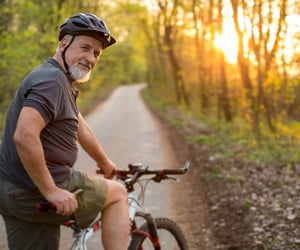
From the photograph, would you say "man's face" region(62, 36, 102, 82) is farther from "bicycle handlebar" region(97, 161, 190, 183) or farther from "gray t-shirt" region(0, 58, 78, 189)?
"bicycle handlebar" region(97, 161, 190, 183)

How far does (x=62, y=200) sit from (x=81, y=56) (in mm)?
872

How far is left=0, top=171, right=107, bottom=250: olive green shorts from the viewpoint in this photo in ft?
8.57

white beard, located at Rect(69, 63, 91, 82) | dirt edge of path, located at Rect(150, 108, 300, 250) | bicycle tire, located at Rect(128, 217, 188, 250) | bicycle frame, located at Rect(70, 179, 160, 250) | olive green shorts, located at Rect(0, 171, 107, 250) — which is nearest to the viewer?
olive green shorts, located at Rect(0, 171, 107, 250)

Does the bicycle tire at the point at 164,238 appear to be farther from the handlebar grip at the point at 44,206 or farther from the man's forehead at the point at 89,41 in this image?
the man's forehead at the point at 89,41

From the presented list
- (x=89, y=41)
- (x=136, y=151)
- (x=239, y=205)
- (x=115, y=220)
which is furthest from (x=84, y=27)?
(x=136, y=151)

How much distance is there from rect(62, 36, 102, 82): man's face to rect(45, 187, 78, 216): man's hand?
70cm

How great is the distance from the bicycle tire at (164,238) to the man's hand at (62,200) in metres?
1.26

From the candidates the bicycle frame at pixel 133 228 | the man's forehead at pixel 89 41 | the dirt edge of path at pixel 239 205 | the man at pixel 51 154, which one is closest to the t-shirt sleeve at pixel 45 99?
the man at pixel 51 154

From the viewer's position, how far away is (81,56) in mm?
2762

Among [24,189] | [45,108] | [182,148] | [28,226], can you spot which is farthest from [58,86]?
[182,148]

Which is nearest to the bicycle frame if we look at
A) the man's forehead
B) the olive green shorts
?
the olive green shorts

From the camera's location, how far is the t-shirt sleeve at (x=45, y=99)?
2.44 m

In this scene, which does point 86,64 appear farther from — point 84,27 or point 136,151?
point 136,151

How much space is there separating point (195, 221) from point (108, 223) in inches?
148
